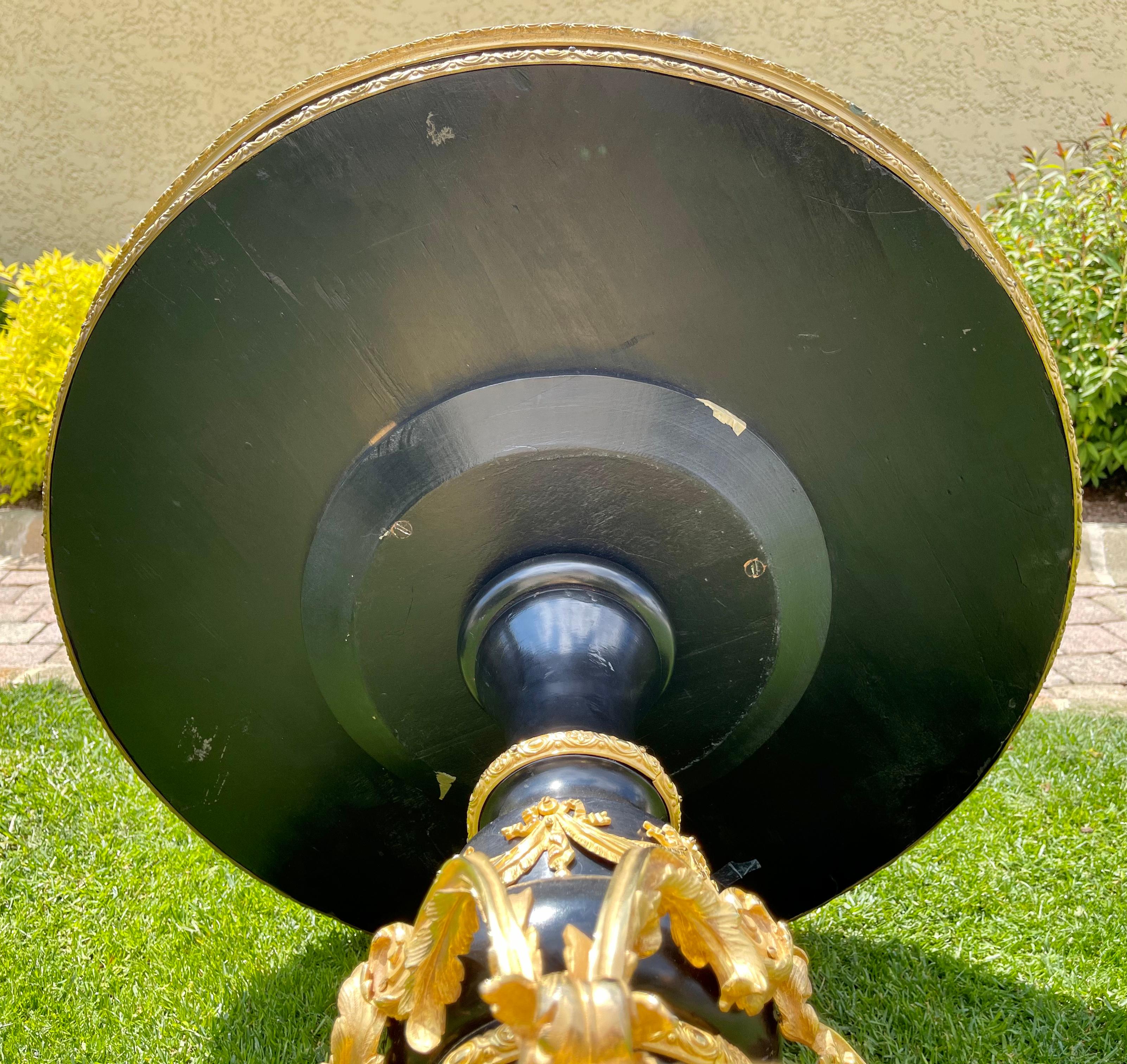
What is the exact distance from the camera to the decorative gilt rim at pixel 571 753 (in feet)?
4.29

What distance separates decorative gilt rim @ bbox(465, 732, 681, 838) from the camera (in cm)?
131

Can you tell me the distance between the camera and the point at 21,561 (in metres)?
4.69

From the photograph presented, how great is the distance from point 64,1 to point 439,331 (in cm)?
569

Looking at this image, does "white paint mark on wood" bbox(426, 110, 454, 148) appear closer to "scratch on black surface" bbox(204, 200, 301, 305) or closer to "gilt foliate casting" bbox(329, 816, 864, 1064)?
"scratch on black surface" bbox(204, 200, 301, 305)

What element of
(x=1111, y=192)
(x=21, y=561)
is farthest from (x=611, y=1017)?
(x=1111, y=192)

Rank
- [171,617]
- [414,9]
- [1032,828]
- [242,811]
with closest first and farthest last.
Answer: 1. [171,617]
2. [242,811]
3. [1032,828]
4. [414,9]

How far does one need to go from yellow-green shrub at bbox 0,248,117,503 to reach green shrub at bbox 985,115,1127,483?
420cm

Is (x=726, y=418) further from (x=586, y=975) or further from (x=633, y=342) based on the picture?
(x=586, y=975)

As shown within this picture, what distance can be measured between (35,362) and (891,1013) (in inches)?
180

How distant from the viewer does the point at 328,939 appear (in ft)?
7.18

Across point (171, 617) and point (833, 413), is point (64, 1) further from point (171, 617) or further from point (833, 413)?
point (833, 413)

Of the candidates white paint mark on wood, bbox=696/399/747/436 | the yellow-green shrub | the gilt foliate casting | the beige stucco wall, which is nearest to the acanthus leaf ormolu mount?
white paint mark on wood, bbox=696/399/747/436

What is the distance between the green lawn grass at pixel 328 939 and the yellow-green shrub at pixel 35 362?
2.61 m

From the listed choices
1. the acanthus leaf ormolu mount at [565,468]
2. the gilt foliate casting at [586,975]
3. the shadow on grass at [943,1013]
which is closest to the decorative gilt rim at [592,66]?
the acanthus leaf ormolu mount at [565,468]
